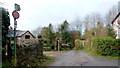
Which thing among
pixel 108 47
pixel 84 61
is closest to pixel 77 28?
pixel 108 47

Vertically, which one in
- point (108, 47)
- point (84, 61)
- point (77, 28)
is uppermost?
point (77, 28)

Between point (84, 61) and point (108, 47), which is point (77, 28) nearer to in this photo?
point (108, 47)

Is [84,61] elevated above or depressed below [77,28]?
below

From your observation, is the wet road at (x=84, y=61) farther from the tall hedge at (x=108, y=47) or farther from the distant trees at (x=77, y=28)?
the distant trees at (x=77, y=28)

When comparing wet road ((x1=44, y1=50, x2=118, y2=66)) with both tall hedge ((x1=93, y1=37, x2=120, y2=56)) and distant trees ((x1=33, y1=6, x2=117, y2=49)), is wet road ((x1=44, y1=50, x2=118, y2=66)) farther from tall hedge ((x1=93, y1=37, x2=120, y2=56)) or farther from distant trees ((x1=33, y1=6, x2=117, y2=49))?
distant trees ((x1=33, y1=6, x2=117, y2=49))

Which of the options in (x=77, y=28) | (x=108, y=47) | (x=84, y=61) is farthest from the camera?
(x=77, y=28)

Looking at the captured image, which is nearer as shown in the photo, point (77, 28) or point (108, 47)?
point (108, 47)

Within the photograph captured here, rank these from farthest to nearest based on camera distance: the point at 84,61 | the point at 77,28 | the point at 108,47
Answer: the point at 77,28 < the point at 108,47 < the point at 84,61

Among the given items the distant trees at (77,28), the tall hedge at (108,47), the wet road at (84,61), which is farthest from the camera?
the distant trees at (77,28)

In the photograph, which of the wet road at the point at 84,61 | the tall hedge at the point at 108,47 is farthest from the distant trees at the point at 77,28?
the wet road at the point at 84,61

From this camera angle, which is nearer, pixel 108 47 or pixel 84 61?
pixel 84 61

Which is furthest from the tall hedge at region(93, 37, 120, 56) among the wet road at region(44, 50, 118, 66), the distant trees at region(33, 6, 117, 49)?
the distant trees at region(33, 6, 117, 49)


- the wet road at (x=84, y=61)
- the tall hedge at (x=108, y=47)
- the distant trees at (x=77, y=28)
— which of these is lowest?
the wet road at (x=84, y=61)

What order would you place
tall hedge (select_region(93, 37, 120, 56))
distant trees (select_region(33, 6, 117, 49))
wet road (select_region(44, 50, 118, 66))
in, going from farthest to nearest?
distant trees (select_region(33, 6, 117, 49))
tall hedge (select_region(93, 37, 120, 56))
wet road (select_region(44, 50, 118, 66))
